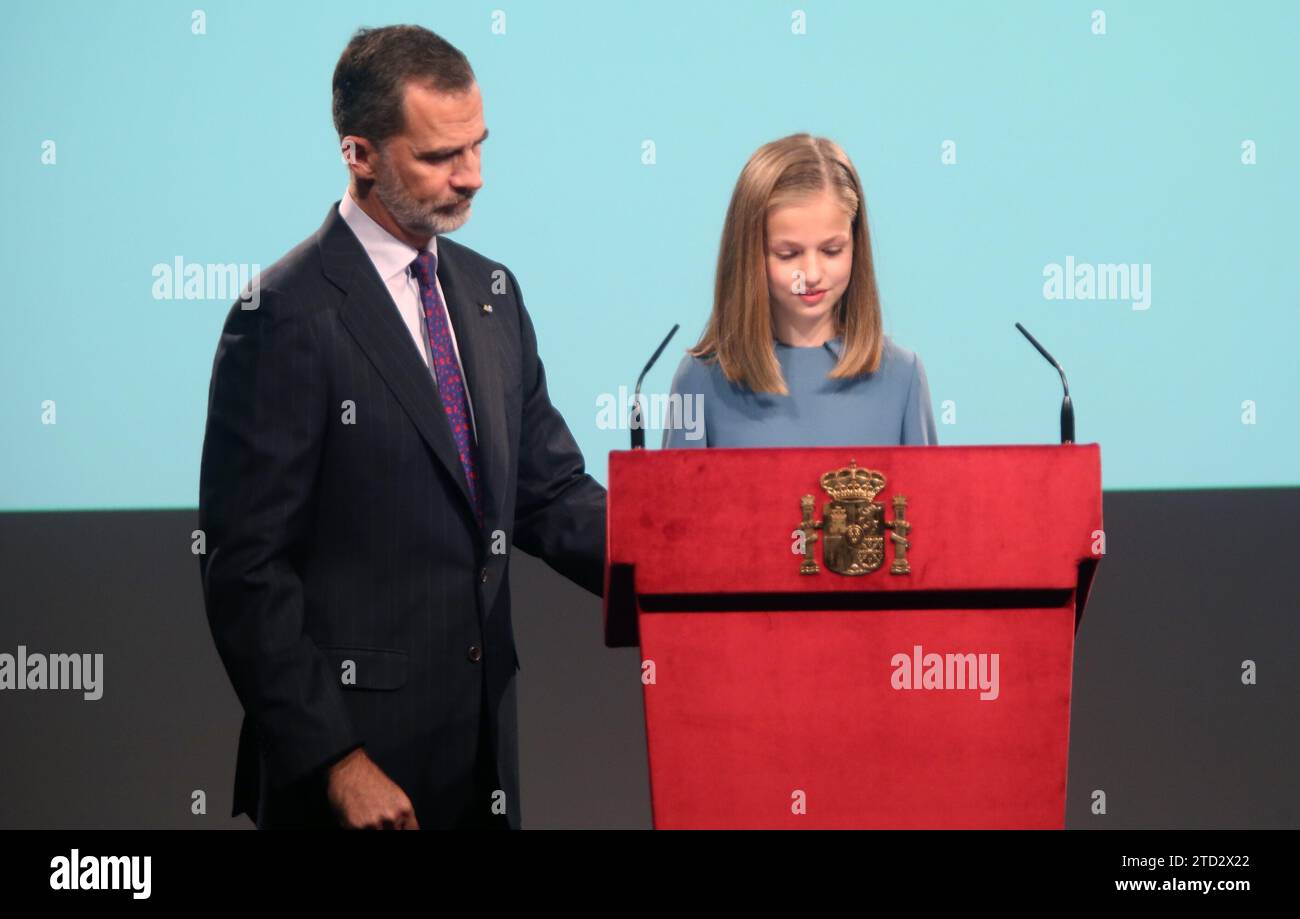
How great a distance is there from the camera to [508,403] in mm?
2098

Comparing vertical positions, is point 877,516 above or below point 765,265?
below

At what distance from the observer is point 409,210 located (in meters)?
1.98

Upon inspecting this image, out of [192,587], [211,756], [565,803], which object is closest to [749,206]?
[565,803]

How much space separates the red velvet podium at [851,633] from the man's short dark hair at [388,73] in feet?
1.98

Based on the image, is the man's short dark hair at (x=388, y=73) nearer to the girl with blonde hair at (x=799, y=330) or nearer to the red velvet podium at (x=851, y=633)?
the girl with blonde hair at (x=799, y=330)

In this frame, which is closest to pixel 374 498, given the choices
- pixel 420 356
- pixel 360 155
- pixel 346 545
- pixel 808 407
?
Result: pixel 346 545

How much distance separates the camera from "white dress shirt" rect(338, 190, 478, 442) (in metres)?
2.01

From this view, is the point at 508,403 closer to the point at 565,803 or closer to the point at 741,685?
the point at 741,685

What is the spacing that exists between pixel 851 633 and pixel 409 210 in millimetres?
781

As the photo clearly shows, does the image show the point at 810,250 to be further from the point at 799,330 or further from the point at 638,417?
the point at 638,417

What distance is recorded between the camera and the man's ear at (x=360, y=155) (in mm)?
1992

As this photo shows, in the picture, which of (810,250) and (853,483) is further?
(810,250)

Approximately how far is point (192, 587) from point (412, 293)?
352 centimetres

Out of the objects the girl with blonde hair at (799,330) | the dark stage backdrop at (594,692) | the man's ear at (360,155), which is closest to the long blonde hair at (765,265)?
the girl with blonde hair at (799,330)
